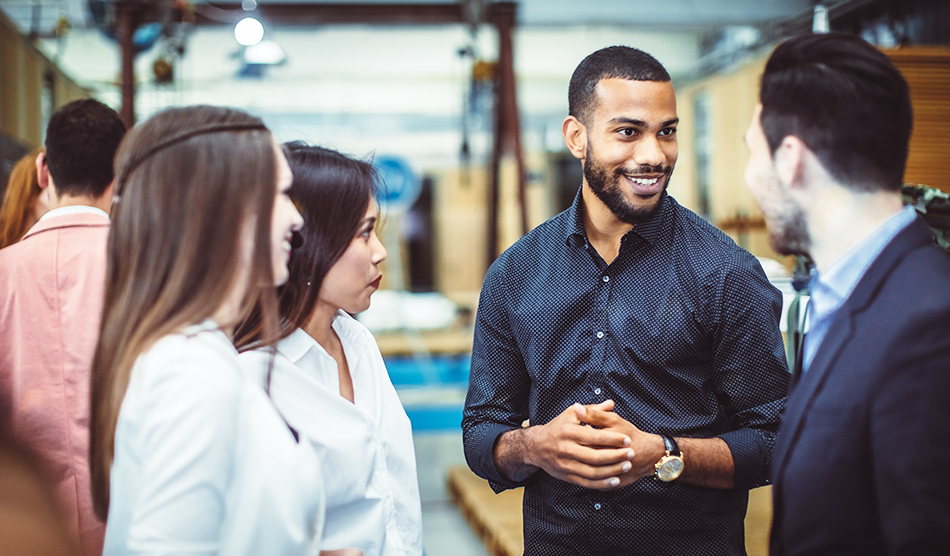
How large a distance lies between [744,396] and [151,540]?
3.71ft

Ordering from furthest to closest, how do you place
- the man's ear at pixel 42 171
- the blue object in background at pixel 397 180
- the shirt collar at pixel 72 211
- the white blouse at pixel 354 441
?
the blue object in background at pixel 397 180
the man's ear at pixel 42 171
the shirt collar at pixel 72 211
the white blouse at pixel 354 441

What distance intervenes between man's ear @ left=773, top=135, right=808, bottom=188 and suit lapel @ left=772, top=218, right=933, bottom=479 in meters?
0.16

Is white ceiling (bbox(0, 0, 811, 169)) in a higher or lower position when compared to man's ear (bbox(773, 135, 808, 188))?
higher

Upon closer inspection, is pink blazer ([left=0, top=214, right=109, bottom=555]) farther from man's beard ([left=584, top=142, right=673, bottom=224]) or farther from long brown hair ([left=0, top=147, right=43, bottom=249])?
man's beard ([left=584, top=142, right=673, bottom=224])

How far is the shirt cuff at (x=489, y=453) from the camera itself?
167cm

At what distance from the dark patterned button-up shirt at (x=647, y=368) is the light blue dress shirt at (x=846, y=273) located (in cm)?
40

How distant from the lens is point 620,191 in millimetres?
1674

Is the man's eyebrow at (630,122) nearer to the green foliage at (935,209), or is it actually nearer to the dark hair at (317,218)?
the dark hair at (317,218)

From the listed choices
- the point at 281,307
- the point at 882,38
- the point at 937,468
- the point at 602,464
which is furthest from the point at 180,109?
the point at 882,38

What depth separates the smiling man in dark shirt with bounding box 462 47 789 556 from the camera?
1.51 metres

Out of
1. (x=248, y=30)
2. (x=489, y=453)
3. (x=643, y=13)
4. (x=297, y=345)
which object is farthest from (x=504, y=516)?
(x=643, y=13)

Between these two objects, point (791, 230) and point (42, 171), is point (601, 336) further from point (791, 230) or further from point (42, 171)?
point (42, 171)

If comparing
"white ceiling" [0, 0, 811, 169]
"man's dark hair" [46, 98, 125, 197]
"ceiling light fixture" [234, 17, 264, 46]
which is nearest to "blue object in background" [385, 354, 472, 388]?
"white ceiling" [0, 0, 811, 169]

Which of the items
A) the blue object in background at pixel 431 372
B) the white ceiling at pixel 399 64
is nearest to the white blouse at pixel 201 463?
the white ceiling at pixel 399 64
